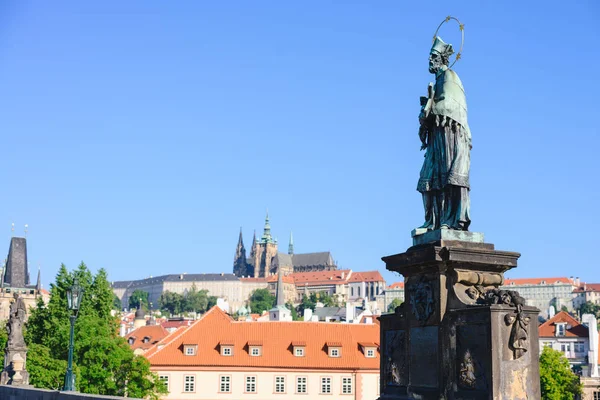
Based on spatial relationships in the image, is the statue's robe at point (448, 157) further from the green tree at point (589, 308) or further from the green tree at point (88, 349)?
the green tree at point (589, 308)

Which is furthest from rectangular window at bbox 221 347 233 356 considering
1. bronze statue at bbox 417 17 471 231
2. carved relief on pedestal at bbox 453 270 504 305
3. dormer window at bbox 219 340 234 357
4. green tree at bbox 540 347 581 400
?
carved relief on pedestal at bbox 453 270 504 305

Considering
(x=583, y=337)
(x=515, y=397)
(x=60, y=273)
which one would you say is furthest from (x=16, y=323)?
(x=583, y=337)

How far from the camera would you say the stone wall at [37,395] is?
13798 millimetres

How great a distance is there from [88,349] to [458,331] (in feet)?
113

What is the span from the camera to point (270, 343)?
51.3 m

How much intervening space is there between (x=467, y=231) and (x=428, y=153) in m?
1.29

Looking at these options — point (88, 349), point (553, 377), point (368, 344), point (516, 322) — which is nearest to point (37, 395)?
point (516, 322)

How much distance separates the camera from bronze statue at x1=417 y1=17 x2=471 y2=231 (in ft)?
33.7

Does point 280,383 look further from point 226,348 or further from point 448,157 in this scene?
point 448,157

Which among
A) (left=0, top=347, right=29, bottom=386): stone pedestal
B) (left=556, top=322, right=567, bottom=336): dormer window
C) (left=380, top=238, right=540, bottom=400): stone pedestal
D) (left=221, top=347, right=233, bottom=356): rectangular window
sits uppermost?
(left=380, top=238, right=540, bottom=400): stone pedestal

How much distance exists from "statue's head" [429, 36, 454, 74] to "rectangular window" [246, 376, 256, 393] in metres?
40.4

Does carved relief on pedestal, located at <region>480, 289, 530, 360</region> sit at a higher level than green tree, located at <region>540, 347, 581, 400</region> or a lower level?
higher

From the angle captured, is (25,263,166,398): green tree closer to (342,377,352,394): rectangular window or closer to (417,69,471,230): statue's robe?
(342,377,352,394): rectangular window

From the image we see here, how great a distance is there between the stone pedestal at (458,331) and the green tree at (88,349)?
30904 mm
